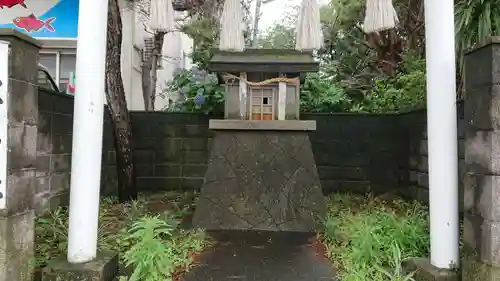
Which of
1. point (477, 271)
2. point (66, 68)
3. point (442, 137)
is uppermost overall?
point (66, 68)

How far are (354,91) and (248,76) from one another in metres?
4.33

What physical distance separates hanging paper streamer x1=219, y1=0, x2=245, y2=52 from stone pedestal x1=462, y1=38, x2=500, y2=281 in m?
2.25

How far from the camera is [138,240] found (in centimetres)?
353

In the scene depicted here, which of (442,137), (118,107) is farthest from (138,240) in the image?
(442,137)

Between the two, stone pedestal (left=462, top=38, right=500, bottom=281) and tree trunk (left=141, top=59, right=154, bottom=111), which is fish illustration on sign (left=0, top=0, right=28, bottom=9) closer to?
tree trunk (left=141, top=59, right=154, bottom=111)

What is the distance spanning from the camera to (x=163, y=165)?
6922 millimetres

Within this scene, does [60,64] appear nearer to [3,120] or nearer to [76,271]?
[3,120]

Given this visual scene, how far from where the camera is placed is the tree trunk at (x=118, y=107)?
207 inches

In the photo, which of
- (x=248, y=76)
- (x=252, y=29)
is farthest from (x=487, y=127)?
(x=252, y=29)

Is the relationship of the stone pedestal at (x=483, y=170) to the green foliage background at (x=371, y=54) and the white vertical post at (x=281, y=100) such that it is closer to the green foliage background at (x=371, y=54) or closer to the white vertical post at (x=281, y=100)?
the green foliage background at (x=371, y=54)

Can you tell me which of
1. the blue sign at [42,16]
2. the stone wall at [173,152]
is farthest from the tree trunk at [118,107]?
the blue sign at [42,16]

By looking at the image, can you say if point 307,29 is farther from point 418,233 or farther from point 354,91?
point 354,91

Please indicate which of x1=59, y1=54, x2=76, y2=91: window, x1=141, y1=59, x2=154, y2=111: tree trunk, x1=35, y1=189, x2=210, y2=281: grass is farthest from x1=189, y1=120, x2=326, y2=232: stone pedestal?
x1=141, y1=59, x2=154, y2=111: tree trunk

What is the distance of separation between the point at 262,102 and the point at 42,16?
551 centimetres
